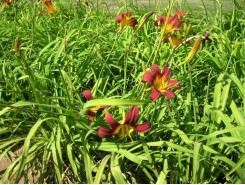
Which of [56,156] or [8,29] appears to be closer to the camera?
[56,156]

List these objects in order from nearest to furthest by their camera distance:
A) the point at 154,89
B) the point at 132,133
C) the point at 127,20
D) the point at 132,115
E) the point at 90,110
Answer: the point at 132,115
the point at 154,89
the point at 90,110
the point at 132,133
the point at 127,20

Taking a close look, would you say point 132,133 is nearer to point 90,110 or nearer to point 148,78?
point 90,110

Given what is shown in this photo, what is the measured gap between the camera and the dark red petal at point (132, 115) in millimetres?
1382

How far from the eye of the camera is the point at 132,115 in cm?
139

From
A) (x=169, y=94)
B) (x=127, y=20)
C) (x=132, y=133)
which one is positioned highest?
(x=127, y=20)

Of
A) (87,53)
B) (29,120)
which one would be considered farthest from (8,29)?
(29,120)

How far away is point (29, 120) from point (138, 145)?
27.9 inches

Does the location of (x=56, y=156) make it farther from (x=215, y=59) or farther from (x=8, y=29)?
(x=8, y=29)

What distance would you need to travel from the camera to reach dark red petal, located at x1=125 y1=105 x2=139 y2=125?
1382mm

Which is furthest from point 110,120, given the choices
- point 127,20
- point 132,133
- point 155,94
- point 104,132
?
point 127,20

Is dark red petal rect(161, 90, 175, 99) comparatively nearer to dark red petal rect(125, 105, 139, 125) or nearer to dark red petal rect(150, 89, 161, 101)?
dark red petal rect(150, 89, 161, 101)

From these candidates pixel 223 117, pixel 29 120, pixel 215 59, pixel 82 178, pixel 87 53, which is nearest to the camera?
pixel 223 117

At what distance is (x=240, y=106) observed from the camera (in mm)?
2098

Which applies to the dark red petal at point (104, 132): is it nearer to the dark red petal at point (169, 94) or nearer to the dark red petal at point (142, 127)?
the dark red petal at point (142, 127)
